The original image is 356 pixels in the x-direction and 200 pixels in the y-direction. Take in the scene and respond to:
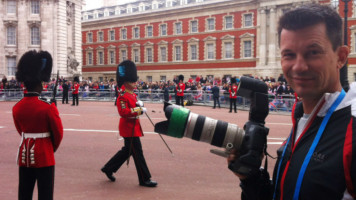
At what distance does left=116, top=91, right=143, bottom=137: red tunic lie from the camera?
5.88 metres

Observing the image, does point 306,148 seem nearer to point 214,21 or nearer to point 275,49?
point 275,49

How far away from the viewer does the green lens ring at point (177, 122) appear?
1.83 m

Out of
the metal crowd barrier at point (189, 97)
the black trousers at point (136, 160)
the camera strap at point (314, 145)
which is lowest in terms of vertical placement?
the black trousers at point (136, 160)

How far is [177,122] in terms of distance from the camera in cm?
183

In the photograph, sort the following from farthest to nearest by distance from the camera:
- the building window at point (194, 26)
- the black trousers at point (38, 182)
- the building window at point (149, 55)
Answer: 1. the building window at point (149, 55)
2. the building window at point (194, 26)
3. the black trousers at point (38, 182)

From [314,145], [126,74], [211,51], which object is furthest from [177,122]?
[211,51]

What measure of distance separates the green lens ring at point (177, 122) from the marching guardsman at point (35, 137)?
2.56 metres

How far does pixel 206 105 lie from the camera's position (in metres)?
24.3

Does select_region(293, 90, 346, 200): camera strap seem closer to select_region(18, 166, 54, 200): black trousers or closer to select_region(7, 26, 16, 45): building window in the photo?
select_region(18, 166, 54, 200): black trousers

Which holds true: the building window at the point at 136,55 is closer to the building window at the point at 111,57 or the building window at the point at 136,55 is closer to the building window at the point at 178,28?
the building window at the point at 111,57

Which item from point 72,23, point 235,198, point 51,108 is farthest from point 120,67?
point 72,23

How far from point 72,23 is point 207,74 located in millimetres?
16864

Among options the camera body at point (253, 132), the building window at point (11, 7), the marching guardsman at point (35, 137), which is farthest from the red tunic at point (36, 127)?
the building window at point (11, 7)

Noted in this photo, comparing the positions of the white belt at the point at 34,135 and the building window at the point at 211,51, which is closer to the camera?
the white belt at the point at 34,135
